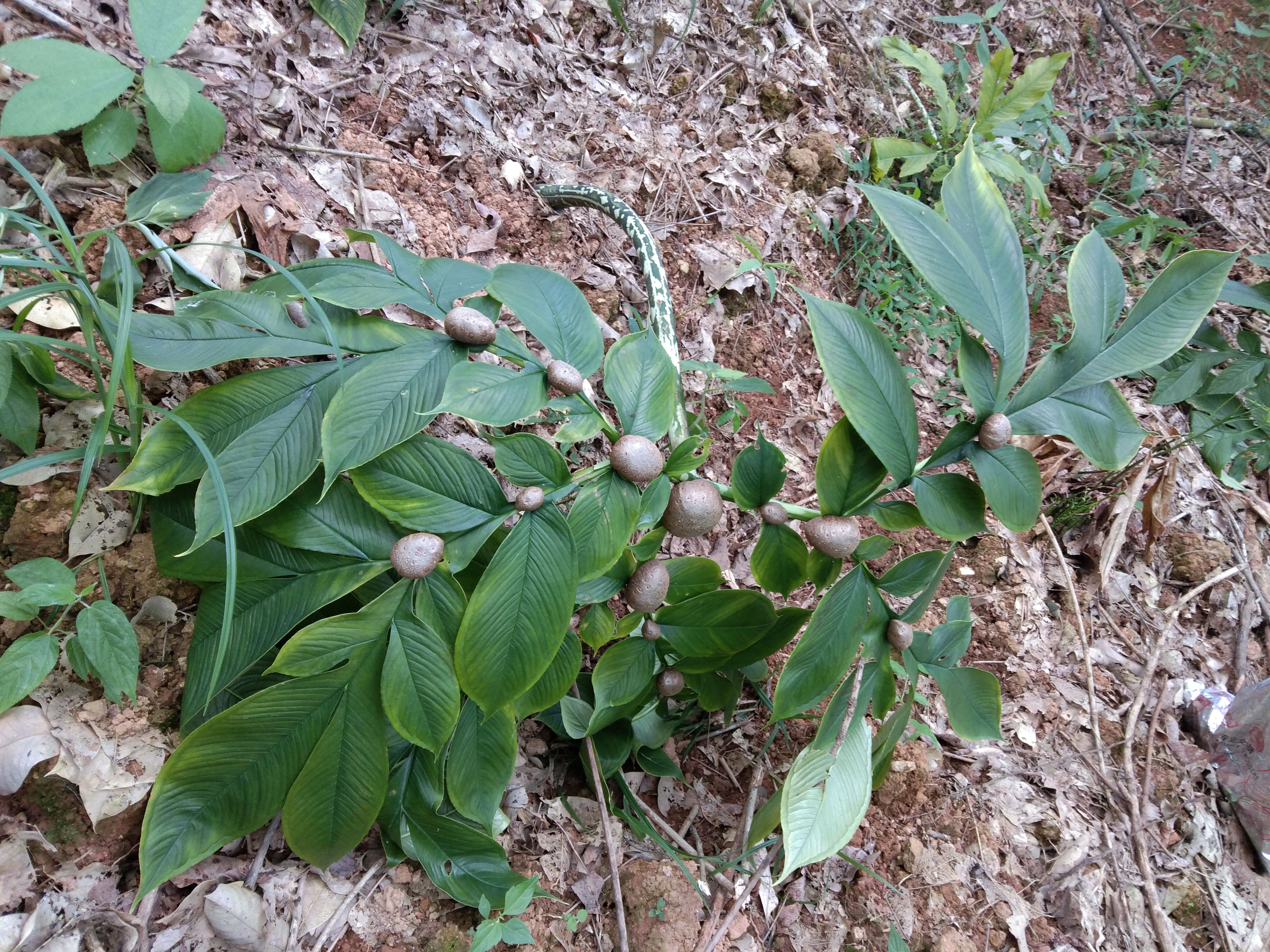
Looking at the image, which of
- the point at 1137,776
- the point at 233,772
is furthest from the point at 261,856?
the point at 1137,776

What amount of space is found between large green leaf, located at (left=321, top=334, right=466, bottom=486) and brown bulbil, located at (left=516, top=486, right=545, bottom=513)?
14cm

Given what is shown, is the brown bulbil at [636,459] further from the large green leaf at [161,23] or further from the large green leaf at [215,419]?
the large green leaf at [161,23]

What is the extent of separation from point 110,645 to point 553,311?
68cm

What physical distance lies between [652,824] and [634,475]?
70cm

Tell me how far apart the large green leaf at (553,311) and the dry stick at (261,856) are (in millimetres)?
715

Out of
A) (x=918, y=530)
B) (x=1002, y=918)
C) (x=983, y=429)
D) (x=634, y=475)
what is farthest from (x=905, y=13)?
(x=1002, y=918)

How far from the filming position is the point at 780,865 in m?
1.16

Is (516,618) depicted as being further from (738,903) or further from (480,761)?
(738,903)

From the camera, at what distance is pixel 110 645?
82 cm

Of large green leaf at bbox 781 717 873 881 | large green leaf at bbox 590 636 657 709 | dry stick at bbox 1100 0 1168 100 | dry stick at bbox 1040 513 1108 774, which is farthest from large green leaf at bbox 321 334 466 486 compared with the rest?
dry stick at bbox 1100 0 1168 100

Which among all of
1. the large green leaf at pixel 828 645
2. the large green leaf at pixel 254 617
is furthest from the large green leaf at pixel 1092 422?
the large green leaf at pixel 254 617

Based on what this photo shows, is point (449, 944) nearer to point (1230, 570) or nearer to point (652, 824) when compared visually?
point (652, 824)

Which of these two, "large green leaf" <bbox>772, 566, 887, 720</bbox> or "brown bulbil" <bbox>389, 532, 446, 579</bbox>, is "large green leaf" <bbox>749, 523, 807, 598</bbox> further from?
"brown bulbil" <bbox>389, 532, 446, 579</bbox>

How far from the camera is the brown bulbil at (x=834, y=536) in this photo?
34.7 inches
